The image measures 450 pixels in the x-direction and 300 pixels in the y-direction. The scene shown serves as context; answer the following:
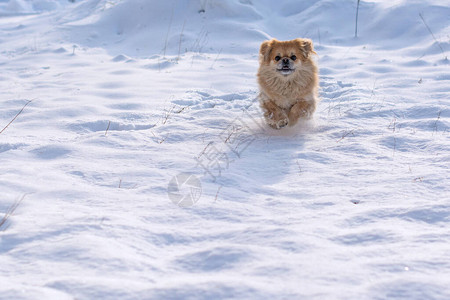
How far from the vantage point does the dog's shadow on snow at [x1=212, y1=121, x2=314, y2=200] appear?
2213 mm

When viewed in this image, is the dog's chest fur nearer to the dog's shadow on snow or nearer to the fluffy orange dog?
the fluffy orange dog

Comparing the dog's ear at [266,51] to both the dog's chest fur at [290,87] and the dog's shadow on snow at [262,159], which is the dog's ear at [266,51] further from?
the dog's shadow on snow at [262,159]

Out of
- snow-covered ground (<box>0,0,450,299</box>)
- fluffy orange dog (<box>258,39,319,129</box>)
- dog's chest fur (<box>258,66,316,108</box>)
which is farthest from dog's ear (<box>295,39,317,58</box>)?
snow-covered ground (<box>0,0,450,299</box>)

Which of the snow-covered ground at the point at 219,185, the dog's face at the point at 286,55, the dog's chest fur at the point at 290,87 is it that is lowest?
the snow-covered ground at the point at 219,185

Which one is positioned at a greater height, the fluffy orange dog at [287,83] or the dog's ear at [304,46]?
the dog's ear at [304,46]

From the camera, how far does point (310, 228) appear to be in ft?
5.57

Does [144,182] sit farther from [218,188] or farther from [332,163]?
[332,163]

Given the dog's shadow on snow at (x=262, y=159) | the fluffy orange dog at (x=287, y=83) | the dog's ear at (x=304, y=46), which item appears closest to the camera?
the dog's shadow on snow at (x=262, y=159)

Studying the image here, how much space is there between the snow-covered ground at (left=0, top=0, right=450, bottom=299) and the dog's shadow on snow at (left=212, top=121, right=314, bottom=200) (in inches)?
0.5

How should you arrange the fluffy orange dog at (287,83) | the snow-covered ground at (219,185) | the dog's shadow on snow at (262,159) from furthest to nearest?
the fluffy orange dog at (287,83) → the dog's shadow on snow at (262,159) → the snow-covered ground at (219,185)

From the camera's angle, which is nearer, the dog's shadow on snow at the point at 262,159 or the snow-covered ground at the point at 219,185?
the snow-covered ground at the point at 219,185

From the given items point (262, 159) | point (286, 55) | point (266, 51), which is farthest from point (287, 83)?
point (262, 159)

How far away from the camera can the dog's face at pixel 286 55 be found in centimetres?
354

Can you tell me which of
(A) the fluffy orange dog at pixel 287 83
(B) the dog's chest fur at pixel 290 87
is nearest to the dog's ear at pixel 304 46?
(A) the fluffy orange dog at pixel 287 83
